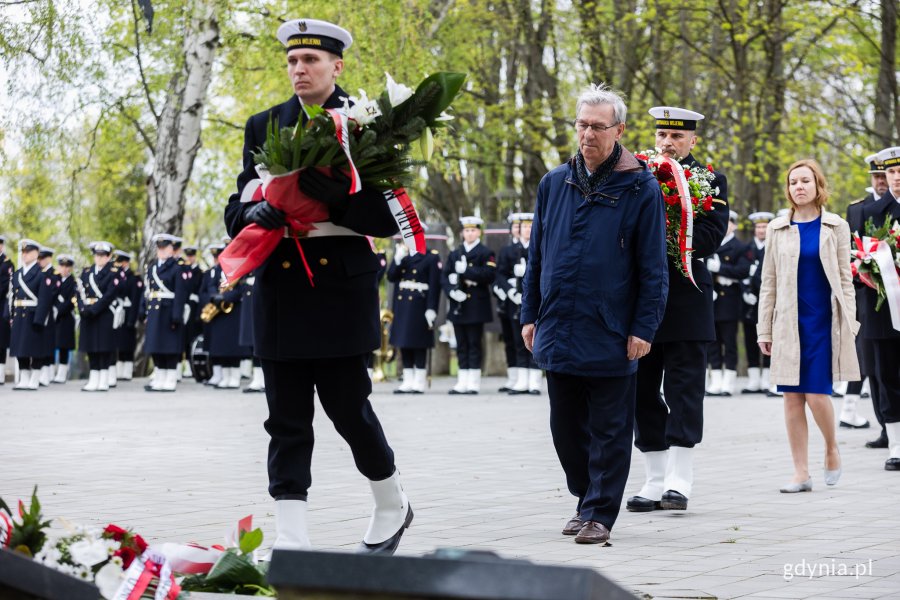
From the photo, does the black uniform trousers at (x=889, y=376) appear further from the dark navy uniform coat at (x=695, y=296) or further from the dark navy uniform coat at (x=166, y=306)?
the dark navy uniform coat at (x=166, y=306)

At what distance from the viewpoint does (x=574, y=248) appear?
22.4 ft

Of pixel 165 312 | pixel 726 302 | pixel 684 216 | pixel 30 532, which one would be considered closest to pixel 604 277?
pixel 684 216

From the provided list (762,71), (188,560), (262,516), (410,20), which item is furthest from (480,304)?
(188,560)

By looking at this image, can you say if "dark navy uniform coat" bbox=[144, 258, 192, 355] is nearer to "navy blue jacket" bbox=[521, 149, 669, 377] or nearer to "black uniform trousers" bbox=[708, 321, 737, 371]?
"black uniform trousers" bbox=[708, 321, 737, 371]

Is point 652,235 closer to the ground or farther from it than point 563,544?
farther from it

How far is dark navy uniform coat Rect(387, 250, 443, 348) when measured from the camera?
69.2 ft

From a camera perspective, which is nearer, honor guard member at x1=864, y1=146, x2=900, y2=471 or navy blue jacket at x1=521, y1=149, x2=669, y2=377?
navy blue jacket at x1=521, y1=149, x2=669, y2=377

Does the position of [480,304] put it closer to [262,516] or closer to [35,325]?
[35,325]

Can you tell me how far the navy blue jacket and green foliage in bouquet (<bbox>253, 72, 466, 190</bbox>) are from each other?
56.1 inches

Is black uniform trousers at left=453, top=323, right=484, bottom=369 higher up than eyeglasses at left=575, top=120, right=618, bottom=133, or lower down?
lower down

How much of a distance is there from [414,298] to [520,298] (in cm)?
180

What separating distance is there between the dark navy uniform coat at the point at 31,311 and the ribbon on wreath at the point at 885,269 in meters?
16.5

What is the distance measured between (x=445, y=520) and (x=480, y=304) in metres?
13.7

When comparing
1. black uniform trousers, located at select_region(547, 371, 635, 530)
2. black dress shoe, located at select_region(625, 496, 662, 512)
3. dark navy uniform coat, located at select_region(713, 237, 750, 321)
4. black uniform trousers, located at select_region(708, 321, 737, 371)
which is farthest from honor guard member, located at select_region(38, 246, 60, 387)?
black uniform trousers, located at select_region(547, 371, 635, 530)
